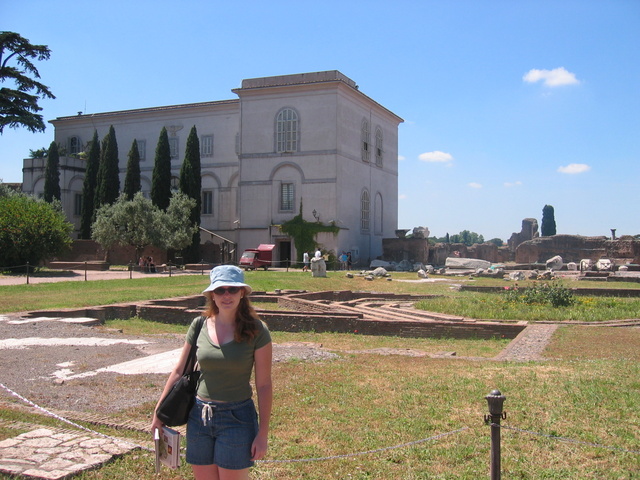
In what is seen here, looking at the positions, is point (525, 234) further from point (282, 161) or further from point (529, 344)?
point (529, 344)

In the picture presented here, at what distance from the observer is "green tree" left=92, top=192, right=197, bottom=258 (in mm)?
38188

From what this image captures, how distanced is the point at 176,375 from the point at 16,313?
41.4 feet

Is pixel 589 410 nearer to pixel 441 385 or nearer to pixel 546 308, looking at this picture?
pixel 441 385

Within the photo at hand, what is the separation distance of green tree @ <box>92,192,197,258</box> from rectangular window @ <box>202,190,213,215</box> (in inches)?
390

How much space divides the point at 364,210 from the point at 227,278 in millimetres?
43823

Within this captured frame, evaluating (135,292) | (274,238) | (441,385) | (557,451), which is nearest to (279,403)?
(441,385)

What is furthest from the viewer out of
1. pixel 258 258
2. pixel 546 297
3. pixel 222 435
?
pixel 258 258

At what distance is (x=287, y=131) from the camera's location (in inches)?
1772

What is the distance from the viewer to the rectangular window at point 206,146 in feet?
164

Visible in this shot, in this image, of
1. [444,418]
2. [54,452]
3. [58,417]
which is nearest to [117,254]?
[58,417]

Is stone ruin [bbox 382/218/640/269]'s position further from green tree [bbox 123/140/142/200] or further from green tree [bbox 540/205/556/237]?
green tree [bbox 540/205/556/237]

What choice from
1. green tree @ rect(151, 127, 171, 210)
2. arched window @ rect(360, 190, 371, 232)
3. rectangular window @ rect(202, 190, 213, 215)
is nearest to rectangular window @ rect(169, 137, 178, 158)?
rectangular window @ rect(202, 190, 213, 215)

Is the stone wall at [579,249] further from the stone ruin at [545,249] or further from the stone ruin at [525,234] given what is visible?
the stone ruin at [525,234]

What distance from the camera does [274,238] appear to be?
44.6 metres
